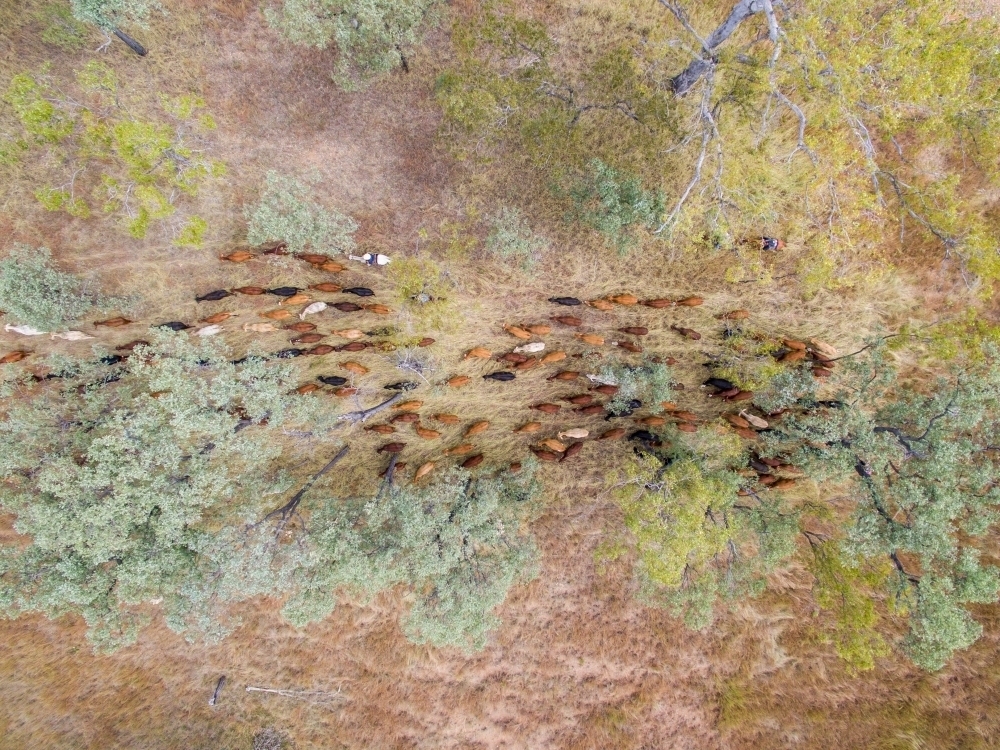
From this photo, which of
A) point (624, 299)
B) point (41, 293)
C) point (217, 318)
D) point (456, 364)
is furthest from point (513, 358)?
point (41, 293)

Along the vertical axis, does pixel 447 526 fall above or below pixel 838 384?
below

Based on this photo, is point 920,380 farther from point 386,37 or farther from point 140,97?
point 140,97

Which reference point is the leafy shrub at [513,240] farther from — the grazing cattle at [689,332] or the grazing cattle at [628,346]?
the grazing cattle at [689,332]

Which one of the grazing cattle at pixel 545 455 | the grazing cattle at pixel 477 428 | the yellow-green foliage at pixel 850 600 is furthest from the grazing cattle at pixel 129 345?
the yellow-green foliage at pixel 850 600

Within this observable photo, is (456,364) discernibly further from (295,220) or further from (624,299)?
(295,220)

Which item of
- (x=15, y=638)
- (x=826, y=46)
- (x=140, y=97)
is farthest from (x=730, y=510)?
(x=15, y=638)

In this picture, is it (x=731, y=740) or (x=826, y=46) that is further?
(x=731, y=740)
